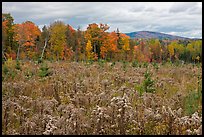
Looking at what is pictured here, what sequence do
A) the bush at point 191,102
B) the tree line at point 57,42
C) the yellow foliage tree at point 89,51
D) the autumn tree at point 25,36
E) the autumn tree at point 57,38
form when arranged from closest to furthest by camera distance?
the bush at point 191,102 < the autumn tree at point 25,36 < the tree line at point 57,42 < the yellow foliage tree at point 89,51 < the autumn tree at point 57,38

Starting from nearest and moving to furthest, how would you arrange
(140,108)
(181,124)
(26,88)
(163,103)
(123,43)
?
(181,124) → (140,108) → (163,103) → (26,88) → (123,43)

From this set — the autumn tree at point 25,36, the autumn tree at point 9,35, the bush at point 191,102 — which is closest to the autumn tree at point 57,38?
the autumn tree at point 25,36

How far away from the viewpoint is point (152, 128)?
5.38m

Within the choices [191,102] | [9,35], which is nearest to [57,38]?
[9,35]

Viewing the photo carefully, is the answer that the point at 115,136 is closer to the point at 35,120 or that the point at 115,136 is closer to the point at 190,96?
the point at 35,120

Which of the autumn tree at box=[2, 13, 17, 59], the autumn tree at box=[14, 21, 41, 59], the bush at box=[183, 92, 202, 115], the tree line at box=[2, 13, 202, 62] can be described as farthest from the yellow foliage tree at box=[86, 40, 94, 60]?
the bush at box=[183, 92, 202, 115]

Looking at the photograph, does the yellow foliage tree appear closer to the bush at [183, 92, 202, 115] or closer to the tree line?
the tree line

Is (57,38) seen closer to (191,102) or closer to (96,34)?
(96,34)

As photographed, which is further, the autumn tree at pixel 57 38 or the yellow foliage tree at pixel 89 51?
the autumn tree at pixel 57 38

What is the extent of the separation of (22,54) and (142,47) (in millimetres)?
54027

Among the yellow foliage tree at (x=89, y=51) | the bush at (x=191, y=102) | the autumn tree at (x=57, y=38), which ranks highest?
the autumn tree at (x=57, y=38)

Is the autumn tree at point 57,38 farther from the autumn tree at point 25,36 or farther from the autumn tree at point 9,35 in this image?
the autumn tree at point 9,35

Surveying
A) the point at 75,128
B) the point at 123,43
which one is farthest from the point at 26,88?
the point at 123,43

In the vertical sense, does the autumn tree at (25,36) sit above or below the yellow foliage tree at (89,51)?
above
